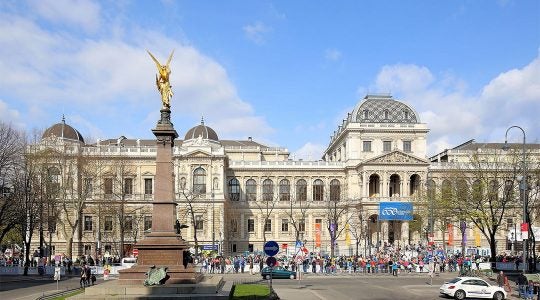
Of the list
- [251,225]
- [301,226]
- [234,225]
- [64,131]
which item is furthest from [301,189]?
[64,131]

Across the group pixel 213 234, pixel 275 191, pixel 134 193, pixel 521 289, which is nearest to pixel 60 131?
pixel 134 193

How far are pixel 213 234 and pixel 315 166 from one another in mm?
24809

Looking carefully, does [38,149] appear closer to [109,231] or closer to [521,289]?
[109,231]

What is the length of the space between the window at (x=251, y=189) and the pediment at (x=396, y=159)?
19.8m

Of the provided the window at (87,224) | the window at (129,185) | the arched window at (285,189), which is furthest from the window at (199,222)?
the arched window at (285,189)

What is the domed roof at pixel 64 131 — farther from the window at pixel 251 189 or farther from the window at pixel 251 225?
the window at pixel 251 225

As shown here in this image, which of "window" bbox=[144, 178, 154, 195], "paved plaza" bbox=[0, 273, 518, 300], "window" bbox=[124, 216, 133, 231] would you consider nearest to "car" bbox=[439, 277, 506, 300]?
"paved plaza" bbox=[0, 273, 518, 300]

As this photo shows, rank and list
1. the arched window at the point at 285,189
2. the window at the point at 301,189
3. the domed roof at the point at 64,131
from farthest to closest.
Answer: the arched window at the point at 285,189
the window at the point at 301,189
the domed roof at the point at 64,131

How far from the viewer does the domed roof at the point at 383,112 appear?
348 ft

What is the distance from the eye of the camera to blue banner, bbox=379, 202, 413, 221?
84.7m

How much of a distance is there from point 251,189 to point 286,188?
236 inches

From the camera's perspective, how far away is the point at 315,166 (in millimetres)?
110000

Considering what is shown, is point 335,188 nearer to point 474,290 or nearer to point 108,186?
point 108,186

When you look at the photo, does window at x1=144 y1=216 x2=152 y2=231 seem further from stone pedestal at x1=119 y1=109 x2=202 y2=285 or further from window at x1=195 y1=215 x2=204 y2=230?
stone pedestal at x1=119 y1=109 x2=202 y2=285
